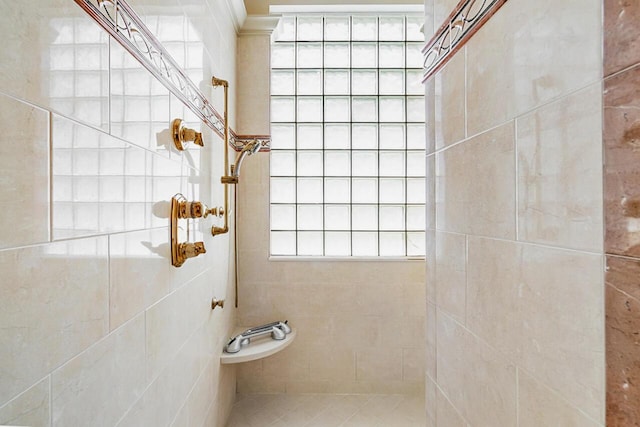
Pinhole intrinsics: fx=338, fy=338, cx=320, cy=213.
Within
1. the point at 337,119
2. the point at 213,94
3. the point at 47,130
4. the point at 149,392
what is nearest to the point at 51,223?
the point at 47,130

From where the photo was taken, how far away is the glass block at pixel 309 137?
2.33 m

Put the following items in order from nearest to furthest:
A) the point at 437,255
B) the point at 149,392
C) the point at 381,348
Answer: the point at 149,392
the point at 437,255
the point at 381,348

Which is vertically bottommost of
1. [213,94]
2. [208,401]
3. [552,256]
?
[208,401]

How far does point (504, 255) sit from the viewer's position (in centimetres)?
76

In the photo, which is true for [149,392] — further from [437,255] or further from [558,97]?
[558,97]

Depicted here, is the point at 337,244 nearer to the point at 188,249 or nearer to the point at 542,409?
the point at 188,249

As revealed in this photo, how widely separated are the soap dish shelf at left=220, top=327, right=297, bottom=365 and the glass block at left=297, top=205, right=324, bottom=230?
0.70 meters

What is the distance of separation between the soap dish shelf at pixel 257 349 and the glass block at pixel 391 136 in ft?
4.57

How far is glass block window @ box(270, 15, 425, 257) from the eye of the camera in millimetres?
2316

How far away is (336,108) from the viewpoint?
7.65ft

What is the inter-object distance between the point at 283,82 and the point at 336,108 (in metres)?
0.41

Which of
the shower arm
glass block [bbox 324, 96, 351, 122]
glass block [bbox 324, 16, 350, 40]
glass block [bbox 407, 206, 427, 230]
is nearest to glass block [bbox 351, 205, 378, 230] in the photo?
glass block [bbox 407, 206, 427, 230]

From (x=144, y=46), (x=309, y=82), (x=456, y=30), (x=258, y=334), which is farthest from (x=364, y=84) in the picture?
(x=258, y=334)

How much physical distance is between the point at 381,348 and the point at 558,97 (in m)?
1.94
